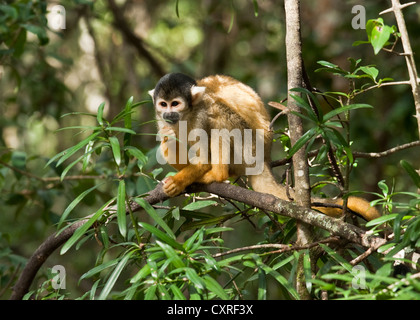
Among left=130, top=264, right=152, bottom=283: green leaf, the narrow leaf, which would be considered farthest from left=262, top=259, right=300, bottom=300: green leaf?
left=130, top=264, right=152, bottom=283: green leaf

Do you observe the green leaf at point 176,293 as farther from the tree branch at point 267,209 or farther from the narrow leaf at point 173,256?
the tree branch at point 267,209

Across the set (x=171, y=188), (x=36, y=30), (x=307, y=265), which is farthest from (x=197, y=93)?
(x=307, y=265)

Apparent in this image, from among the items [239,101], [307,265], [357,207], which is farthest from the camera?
[239,101]

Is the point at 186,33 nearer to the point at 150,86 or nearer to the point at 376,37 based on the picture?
the point at 150,86

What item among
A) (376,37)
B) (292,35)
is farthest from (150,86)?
(376,37)

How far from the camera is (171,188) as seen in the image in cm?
301

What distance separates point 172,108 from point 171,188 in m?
0.72

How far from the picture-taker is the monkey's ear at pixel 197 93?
3.40 m

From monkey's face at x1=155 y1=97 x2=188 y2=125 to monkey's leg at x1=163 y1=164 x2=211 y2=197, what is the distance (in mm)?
390

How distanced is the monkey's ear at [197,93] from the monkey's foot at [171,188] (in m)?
0.66

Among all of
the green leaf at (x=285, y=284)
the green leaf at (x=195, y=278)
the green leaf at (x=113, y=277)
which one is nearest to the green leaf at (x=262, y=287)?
the green leaf at (x=285, y=284)

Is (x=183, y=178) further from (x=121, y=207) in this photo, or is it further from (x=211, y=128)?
(x=121, y=207)

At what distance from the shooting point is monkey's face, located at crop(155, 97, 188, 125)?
344 cm

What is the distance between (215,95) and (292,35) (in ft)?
4.67
